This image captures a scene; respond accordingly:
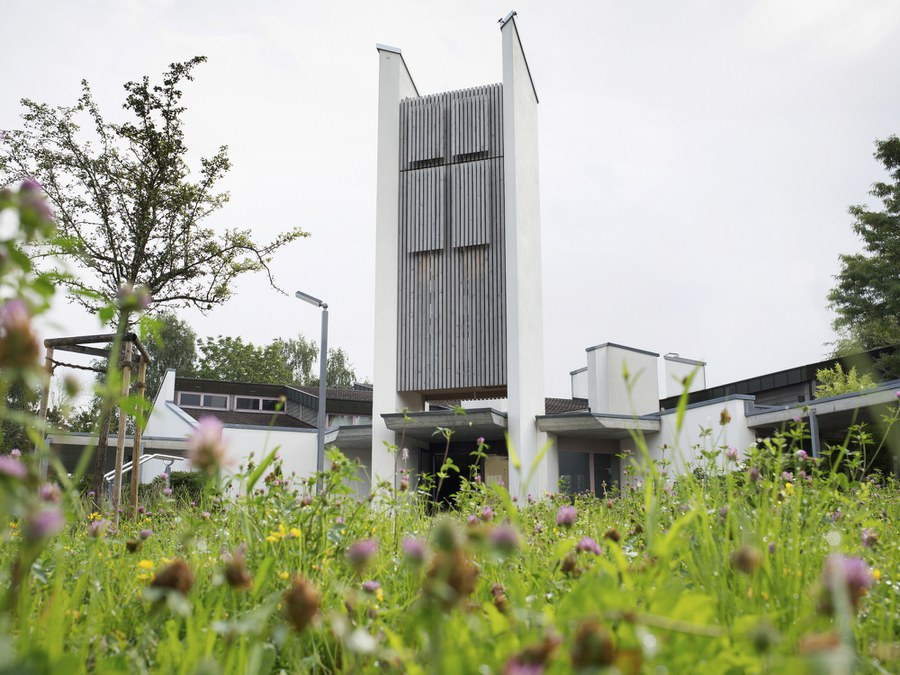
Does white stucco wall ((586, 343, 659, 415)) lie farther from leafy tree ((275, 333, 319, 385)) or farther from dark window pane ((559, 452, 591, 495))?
leafy tree ((275, 333, 319, 385))

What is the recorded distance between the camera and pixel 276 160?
11.8 m

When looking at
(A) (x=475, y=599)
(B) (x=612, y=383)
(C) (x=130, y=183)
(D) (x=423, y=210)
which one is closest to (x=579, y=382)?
(B) (x=612, y=383)

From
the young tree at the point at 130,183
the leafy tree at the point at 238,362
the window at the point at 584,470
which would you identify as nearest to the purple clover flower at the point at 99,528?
the young tree at the point at 130,183

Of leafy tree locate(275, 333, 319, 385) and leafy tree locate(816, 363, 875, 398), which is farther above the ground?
leafy tree locate(275, 333, 319, 385)

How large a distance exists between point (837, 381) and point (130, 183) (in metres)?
19.1

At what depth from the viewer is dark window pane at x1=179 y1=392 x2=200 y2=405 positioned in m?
32.9

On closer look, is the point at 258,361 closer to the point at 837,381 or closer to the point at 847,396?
the point at 837,381

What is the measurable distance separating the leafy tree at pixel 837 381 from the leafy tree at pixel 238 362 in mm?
33286

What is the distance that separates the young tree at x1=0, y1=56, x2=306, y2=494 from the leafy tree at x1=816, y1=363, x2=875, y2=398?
16673 mm

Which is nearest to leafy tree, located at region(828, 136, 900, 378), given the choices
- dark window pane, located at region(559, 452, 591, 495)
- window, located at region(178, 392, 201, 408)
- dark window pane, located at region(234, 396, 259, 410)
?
dark window pane, located at region(559, 452, 591, 495)

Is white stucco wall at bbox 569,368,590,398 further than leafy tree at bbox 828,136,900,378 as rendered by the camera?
Yes

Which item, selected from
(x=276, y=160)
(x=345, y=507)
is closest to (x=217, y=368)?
(x=276, y=160)

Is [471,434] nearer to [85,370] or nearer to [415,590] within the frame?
[85,370]

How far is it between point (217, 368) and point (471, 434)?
30167mm
